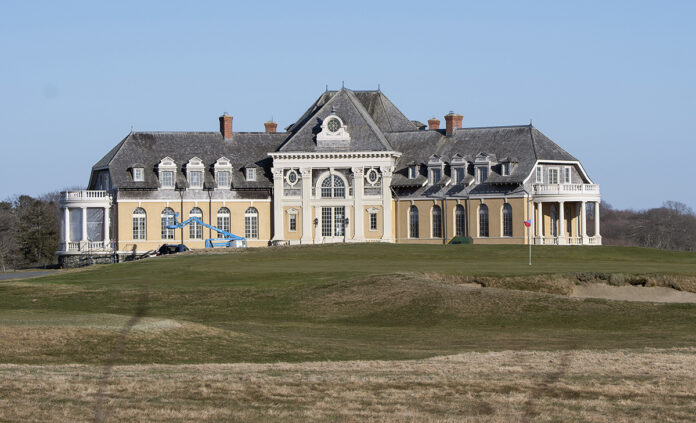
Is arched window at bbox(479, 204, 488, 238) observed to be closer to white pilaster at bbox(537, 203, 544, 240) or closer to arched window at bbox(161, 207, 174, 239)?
white pilaster at bbox(537, 203, 544, 240)

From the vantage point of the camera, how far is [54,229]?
108688 millimetres

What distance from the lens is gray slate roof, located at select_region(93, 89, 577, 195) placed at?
246 ft

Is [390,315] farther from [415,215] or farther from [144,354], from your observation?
[415,215]

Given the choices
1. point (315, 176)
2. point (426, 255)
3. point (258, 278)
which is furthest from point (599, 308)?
point (315, 176)

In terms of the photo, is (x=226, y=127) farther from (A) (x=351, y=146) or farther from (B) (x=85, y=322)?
(B) (x=85, y=322)

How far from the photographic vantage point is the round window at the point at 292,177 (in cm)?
7700

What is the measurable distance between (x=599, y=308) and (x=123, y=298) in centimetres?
1730

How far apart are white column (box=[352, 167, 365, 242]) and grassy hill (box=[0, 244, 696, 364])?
2146cm

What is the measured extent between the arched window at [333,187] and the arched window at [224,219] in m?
7.02

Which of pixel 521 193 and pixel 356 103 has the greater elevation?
pixel 356 103

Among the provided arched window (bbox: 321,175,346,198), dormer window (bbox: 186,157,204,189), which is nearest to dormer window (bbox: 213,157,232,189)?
dormer window (bbox: 186,157,204,189)

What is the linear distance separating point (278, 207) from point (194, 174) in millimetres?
6614

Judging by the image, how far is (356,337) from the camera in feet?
100

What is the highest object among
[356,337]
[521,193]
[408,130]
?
[408,130]
